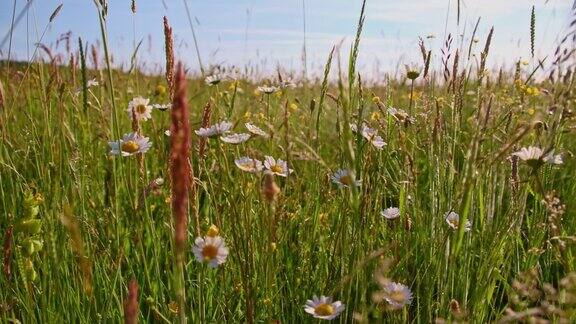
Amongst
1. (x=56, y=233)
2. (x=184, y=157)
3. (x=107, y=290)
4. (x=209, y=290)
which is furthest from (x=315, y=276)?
(x=184, y=157)

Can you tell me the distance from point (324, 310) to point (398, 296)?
16 centimetres

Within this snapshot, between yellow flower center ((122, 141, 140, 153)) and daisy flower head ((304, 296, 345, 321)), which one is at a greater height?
yellow flower center ((122, 141, 140, 153))

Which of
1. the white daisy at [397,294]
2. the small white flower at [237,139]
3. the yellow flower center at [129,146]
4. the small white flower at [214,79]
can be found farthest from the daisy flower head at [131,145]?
the small white flower at [214,79]

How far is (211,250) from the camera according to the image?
112cm

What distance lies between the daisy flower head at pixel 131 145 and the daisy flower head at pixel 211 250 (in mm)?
302

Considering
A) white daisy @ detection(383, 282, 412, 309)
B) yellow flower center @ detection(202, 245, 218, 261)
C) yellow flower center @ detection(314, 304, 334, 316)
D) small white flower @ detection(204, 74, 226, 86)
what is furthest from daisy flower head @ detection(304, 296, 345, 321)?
small white flower @ detection(204, 74, 226, 86)

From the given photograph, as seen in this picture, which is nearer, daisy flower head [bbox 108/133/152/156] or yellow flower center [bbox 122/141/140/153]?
daisy flower head [bbox 108/133/152/156]

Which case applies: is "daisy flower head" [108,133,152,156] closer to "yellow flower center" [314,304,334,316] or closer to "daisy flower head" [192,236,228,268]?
"daisy flower head" [192,236,228,268]

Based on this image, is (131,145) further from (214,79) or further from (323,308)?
(214,79)

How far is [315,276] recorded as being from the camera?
1.46 m

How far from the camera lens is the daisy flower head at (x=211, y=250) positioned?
1.09 meters

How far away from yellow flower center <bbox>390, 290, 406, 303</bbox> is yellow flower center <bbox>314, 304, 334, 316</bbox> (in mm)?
136

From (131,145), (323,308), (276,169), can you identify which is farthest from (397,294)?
(131,145)

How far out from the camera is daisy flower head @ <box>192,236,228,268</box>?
3.58 ft
